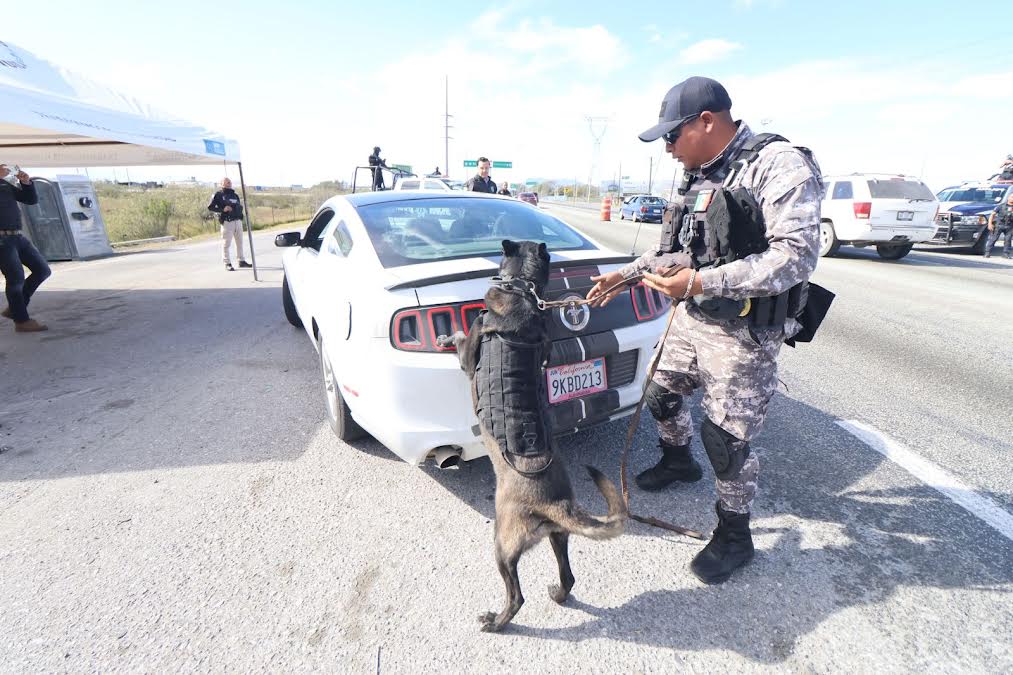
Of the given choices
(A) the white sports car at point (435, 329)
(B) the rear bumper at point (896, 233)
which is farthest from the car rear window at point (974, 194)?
(A) the white sports car at point (435, 329)

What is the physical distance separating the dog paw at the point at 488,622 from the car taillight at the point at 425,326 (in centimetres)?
110

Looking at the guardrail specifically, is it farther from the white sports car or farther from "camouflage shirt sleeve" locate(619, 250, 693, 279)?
"camouflage shirt sleeve" locate(619, 250, 693, 279)

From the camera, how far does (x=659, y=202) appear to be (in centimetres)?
2334

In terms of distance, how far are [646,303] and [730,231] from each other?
108 cm

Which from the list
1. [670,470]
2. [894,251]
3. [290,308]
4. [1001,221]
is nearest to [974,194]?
[1001,221]

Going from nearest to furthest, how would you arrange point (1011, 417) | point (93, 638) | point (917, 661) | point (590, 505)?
point (917, 661), point (93, 638), point (590, 505), point (1011, 417)

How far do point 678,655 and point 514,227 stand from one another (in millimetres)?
2603

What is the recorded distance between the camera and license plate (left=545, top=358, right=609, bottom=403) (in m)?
2.38

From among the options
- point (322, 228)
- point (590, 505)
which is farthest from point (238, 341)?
point (590, 505)

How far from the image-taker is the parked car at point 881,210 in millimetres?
10320

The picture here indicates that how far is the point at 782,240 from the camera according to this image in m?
1.68

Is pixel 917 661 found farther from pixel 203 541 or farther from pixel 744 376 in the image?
pixel 203 541

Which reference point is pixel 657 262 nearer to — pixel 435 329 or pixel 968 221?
pixel 435 329

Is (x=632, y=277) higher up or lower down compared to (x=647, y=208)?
higher up
